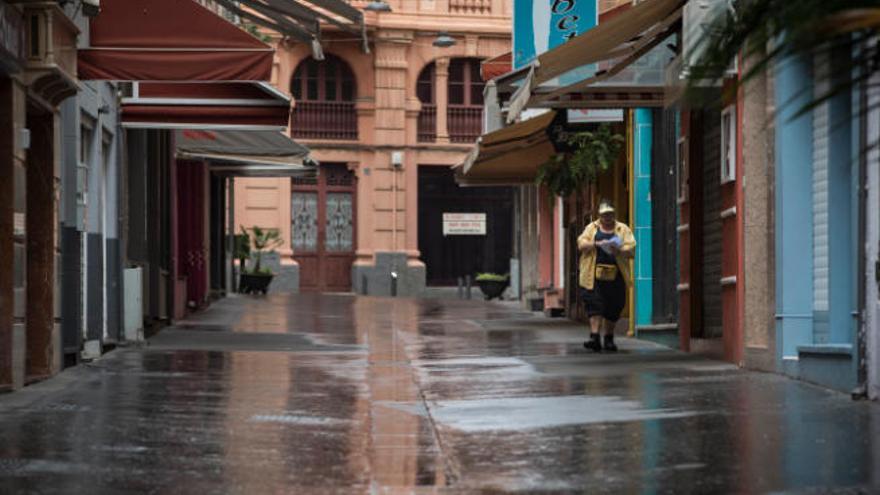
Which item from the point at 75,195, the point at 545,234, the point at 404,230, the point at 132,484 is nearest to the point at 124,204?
the point at 75,195

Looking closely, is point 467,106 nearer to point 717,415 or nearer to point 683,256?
point 683,256

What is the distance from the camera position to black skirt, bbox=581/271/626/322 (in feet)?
55.6

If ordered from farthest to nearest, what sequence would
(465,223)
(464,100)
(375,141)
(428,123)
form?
(465,223) < (464,100) < (428,123) < (375,141)

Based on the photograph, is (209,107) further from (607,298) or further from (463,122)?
(463,122)

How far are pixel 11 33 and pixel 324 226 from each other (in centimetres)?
3354

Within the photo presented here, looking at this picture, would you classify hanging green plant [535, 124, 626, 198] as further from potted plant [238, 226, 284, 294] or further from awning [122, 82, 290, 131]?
potted plant [238, 226, 284, 294]

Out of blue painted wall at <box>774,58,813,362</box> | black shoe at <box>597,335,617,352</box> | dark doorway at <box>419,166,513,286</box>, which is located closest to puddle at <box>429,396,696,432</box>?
blue painted wall at <box>774,58,813,362</box>

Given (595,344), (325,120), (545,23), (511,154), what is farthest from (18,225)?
(325,120)

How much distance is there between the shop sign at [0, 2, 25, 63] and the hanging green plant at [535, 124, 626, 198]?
416 inches

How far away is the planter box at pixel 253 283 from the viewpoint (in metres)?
36.9

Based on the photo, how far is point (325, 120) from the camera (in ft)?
145

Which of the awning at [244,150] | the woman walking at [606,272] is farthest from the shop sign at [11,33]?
the awning at [244,150]

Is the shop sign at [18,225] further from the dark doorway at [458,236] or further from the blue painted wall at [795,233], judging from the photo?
the dark doorway at [458,236]

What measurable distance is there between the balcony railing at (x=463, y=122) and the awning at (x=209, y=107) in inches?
1060
